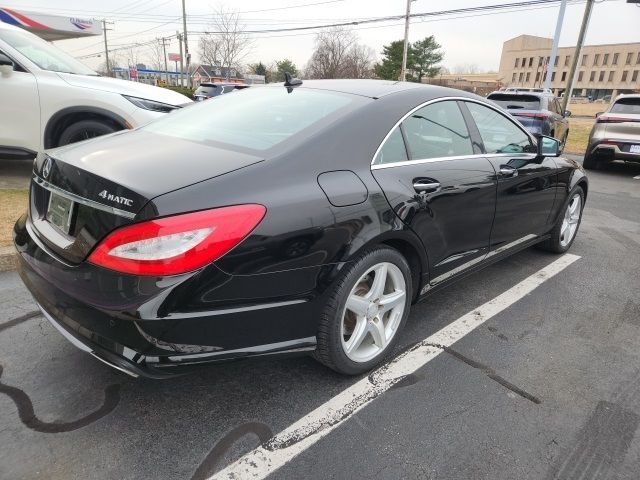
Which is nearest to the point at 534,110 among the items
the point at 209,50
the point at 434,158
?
the point at 434,158

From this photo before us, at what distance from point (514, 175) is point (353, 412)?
212cm

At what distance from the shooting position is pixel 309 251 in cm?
197

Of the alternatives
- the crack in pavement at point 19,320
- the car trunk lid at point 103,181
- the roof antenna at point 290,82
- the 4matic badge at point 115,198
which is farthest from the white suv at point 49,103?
the 4matic badge at point 115,198

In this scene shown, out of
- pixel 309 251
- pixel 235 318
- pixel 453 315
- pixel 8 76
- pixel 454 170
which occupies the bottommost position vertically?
pixel 453 315

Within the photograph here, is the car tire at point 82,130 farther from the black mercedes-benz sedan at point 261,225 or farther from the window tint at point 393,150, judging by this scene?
the window tint at point 393,150

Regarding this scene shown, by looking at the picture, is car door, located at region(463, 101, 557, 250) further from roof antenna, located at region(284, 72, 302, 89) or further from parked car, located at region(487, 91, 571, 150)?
parked car, located at region(487, 91, 571, 150)

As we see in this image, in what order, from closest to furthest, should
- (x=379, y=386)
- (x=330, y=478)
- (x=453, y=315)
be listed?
(x=330, y=478) → (x=379, y=386) → (x=453, y=315)

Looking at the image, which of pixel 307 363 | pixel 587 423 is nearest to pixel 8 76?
pixel 307 363

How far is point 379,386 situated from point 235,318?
37.7 inches

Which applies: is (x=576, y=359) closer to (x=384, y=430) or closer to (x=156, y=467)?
(x=384, y=430)

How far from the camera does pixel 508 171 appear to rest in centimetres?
324

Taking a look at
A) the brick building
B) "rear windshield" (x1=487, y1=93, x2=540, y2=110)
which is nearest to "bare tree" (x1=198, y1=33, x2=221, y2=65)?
"rear windshield" (x1=487, y1=93, x2=540, y2=110)

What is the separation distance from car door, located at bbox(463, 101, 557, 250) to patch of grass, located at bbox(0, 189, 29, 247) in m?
3.75

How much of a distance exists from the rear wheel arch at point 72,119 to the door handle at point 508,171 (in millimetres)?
4206
